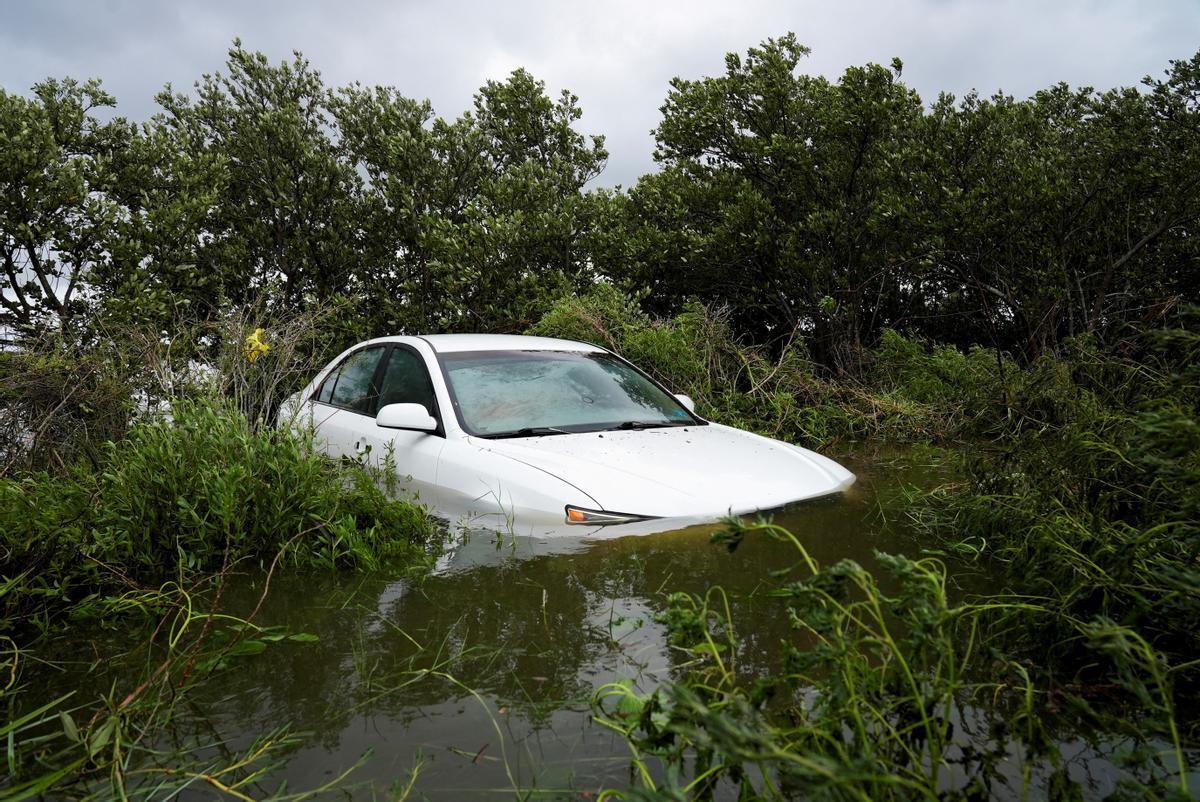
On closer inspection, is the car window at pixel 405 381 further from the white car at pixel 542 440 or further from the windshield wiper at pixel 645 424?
the windshield wiper at pixel 645 424

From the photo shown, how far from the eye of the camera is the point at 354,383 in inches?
230

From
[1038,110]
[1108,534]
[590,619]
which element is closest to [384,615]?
[590,619]

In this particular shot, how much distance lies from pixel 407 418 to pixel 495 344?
1.23m

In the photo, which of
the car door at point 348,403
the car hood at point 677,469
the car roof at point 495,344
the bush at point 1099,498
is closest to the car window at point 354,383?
the car door at point 348,403

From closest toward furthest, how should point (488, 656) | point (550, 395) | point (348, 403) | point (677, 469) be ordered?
point (488, 656) → point (677, 469) → point (550, 395) → point (348, 403)

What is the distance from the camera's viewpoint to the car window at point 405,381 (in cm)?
492

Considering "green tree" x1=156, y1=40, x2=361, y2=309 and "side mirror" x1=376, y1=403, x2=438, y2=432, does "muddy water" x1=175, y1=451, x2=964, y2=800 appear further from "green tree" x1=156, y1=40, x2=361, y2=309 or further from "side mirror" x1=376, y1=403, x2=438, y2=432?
"green tree" x1=156, y1=40, x2=361, y2=309

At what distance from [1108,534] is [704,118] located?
37.9 feet

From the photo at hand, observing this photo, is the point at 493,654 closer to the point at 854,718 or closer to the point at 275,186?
the point at 854,718

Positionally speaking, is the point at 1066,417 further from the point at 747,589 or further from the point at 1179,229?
the point at 1179,229

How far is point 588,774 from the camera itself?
6.40ft

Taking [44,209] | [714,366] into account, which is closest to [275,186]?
[44,209]

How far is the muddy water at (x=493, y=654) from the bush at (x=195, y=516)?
1.23 feet

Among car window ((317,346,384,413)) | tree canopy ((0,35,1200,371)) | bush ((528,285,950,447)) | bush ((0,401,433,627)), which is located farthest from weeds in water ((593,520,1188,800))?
tree canopy ((0,35,1200,371))
